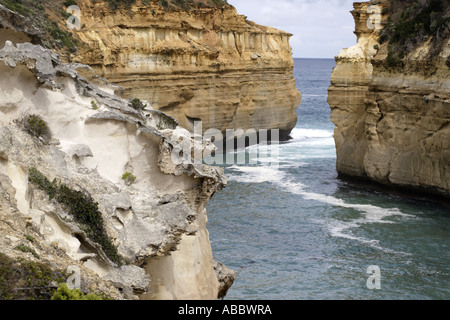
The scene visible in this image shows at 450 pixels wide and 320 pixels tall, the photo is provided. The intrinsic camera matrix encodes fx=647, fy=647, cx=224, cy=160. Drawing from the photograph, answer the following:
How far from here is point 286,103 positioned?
52.8 meters

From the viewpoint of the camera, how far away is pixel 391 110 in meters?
29.8

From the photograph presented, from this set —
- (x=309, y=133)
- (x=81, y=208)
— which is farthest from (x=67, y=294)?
(x=309, y=133)

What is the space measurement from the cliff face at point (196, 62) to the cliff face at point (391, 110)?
11.1 m

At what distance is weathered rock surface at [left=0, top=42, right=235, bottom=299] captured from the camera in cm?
829

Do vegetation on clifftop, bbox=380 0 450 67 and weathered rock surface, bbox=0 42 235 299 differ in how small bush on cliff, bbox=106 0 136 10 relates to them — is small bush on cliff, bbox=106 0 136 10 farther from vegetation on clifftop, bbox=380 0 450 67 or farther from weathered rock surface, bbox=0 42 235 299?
weathered rock surface, bbox=0 42 235 299

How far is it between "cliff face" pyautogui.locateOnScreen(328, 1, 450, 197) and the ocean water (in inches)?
52.4

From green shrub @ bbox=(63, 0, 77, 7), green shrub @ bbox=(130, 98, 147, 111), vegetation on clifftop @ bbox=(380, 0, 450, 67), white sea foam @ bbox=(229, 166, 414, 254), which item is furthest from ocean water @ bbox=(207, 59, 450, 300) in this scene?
green shrub @ bbox=(63, 0, 77, 7)

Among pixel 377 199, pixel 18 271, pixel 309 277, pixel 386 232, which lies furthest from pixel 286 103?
pixel 18 271

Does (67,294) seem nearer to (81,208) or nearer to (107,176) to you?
(81,208)

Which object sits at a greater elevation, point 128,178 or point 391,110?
point 128,178

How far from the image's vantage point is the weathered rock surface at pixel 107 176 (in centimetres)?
829

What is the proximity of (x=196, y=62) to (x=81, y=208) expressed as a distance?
34049 mm

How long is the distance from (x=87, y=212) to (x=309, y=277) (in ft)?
39.1

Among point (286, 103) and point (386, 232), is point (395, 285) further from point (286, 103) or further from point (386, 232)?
point (286, 103)
